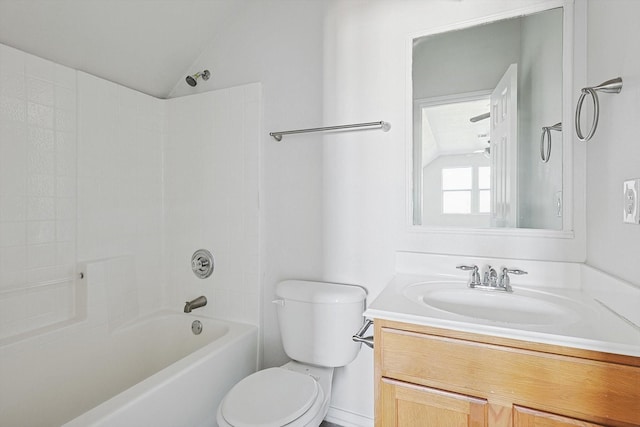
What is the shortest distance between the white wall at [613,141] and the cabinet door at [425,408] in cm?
58

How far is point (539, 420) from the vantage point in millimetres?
906

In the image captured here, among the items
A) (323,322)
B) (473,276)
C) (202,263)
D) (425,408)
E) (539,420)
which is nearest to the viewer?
(539,420)

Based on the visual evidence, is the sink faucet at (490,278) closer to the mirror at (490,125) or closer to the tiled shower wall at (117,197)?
the mirror at (490,125)

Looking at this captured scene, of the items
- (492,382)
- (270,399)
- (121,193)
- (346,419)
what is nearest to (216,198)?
(121,193)

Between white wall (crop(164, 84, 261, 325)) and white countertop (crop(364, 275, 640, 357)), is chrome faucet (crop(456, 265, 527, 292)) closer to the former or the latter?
white countertop (crop(364, 275, 640, 357))

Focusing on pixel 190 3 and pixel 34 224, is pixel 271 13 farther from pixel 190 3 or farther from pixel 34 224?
pixel 34 224

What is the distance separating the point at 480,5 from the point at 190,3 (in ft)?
5.02

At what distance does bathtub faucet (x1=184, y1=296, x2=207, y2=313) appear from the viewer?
6.45 feet

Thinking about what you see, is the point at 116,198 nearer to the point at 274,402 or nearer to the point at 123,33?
the point at 123,33

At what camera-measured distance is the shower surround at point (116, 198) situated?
1.56m

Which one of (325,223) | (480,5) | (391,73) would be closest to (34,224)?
(325,223)

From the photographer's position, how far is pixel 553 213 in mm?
1372

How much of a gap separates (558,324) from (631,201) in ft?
1.31

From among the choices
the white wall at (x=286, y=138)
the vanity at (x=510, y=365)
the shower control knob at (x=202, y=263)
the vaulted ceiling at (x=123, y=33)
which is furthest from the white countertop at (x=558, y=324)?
the vaulted ceiling at (x=123, y=33)
